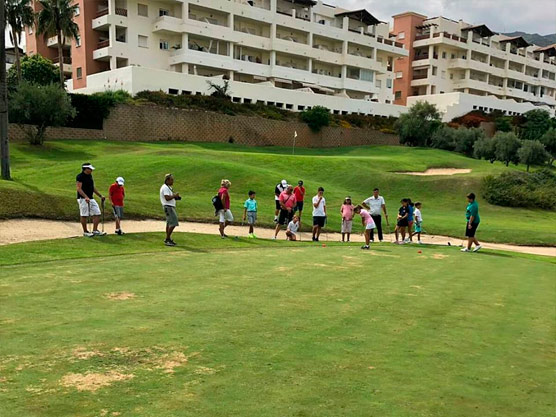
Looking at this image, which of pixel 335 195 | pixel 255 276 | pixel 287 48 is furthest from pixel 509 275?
pixel 287 48

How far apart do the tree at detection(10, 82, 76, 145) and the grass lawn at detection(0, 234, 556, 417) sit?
2912 centimetres

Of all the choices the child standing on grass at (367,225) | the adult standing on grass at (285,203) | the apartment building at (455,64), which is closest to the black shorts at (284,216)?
the adult standing on grass at (285,203)

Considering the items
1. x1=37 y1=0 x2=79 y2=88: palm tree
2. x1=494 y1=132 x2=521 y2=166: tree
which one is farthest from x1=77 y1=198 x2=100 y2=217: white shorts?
x1=494 y1=132 x2=521 y2=166: tree

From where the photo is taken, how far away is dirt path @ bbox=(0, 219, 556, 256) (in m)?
14.5

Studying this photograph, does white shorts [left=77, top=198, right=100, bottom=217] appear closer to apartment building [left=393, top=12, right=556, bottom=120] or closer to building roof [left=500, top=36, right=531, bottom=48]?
apartment building [left=393, top=12, right=556, bottom=120]

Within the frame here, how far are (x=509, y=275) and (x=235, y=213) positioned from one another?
12.4 m

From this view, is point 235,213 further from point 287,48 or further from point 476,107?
point 476,107

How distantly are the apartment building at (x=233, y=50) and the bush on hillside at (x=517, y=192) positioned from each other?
32741 millimetres

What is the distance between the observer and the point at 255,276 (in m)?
10.4

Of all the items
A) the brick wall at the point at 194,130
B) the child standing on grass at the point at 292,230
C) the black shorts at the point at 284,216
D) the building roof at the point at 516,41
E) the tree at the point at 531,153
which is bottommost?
the child standing on grass at the point at 292,230

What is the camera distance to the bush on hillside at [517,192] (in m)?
33.6

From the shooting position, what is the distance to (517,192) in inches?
1324

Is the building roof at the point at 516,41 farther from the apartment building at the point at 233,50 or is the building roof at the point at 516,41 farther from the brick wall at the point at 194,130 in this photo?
the brick wall at the point at 194,130

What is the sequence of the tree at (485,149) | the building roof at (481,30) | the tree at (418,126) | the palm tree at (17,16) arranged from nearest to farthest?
the palm tree at (17,16) < the tree at (485,149) < the tree at (418,126) < the building roof at (481,30)
